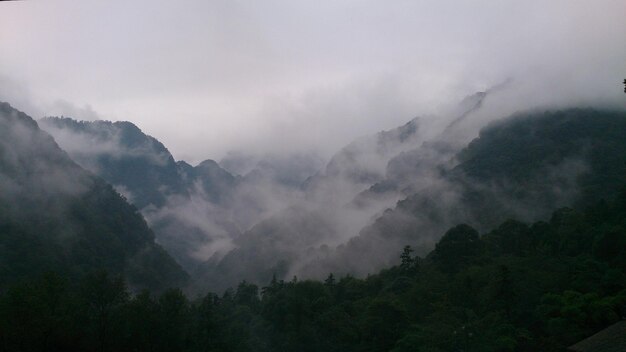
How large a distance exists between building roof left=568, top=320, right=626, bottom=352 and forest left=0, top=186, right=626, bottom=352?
5.04 ft

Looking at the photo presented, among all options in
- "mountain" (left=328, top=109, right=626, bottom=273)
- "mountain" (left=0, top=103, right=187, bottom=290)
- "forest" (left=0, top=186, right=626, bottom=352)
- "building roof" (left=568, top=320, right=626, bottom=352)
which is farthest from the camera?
"mountain" (left=0, top=103, right=187, bottom=290)

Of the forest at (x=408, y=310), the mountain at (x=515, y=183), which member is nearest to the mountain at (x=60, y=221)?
the forest at (x=408, y=310)

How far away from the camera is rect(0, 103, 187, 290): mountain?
8250cm

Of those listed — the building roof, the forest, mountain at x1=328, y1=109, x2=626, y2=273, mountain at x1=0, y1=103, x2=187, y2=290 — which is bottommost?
the building roof

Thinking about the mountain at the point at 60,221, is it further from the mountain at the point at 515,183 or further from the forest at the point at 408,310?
the mountain at the point at 515,183

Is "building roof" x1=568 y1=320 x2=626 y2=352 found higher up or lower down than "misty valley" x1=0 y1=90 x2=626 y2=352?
lower down

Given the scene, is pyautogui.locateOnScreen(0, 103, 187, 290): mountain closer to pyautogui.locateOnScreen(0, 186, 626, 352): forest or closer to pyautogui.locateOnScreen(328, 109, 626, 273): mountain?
pyautogui.locateOnScreen(0, 186, 626, 352): forest

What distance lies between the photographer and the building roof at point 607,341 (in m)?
28.3

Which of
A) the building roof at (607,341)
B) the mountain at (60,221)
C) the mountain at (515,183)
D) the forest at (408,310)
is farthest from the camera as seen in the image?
the mountain at (60,221)

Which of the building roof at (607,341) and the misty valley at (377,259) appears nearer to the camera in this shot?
the building roof at (607,341)

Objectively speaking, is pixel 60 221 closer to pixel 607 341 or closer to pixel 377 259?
pixel 377 259

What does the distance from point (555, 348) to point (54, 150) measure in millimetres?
117544

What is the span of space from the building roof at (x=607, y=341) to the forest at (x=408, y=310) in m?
1.54

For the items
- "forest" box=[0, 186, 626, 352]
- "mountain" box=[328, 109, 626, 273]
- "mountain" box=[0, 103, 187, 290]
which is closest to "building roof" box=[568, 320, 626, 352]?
"forest" box=[0, 186, 626, 352]
